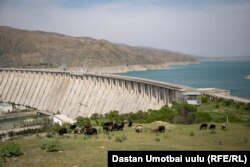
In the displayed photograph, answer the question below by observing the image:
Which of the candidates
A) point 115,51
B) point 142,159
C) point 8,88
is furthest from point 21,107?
point 115,51

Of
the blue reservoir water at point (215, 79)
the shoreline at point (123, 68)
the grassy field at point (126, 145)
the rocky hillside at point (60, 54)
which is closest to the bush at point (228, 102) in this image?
the grassy field at point (126, 145)

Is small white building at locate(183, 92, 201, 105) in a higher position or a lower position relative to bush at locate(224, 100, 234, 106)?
higher

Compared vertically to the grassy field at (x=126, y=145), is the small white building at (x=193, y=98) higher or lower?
higher

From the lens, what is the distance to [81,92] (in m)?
54.5

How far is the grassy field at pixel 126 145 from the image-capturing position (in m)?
12.0

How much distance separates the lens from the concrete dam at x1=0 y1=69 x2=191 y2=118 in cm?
4053

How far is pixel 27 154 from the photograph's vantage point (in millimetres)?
13016

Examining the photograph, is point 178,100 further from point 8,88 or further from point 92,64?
point 92,64

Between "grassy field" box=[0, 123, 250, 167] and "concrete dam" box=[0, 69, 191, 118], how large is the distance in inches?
632

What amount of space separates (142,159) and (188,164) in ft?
3.84

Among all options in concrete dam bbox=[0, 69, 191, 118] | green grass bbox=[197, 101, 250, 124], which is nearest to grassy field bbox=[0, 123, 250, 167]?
green grass bbox=[197, 101, 250, 124]

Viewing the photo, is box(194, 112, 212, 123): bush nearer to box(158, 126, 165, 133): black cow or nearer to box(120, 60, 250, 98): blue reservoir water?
box(158, 126, 165, 133): black cow

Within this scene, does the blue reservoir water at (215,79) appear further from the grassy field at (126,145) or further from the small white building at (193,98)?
the grassy field at (126,145)

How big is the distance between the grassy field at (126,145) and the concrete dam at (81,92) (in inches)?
632
